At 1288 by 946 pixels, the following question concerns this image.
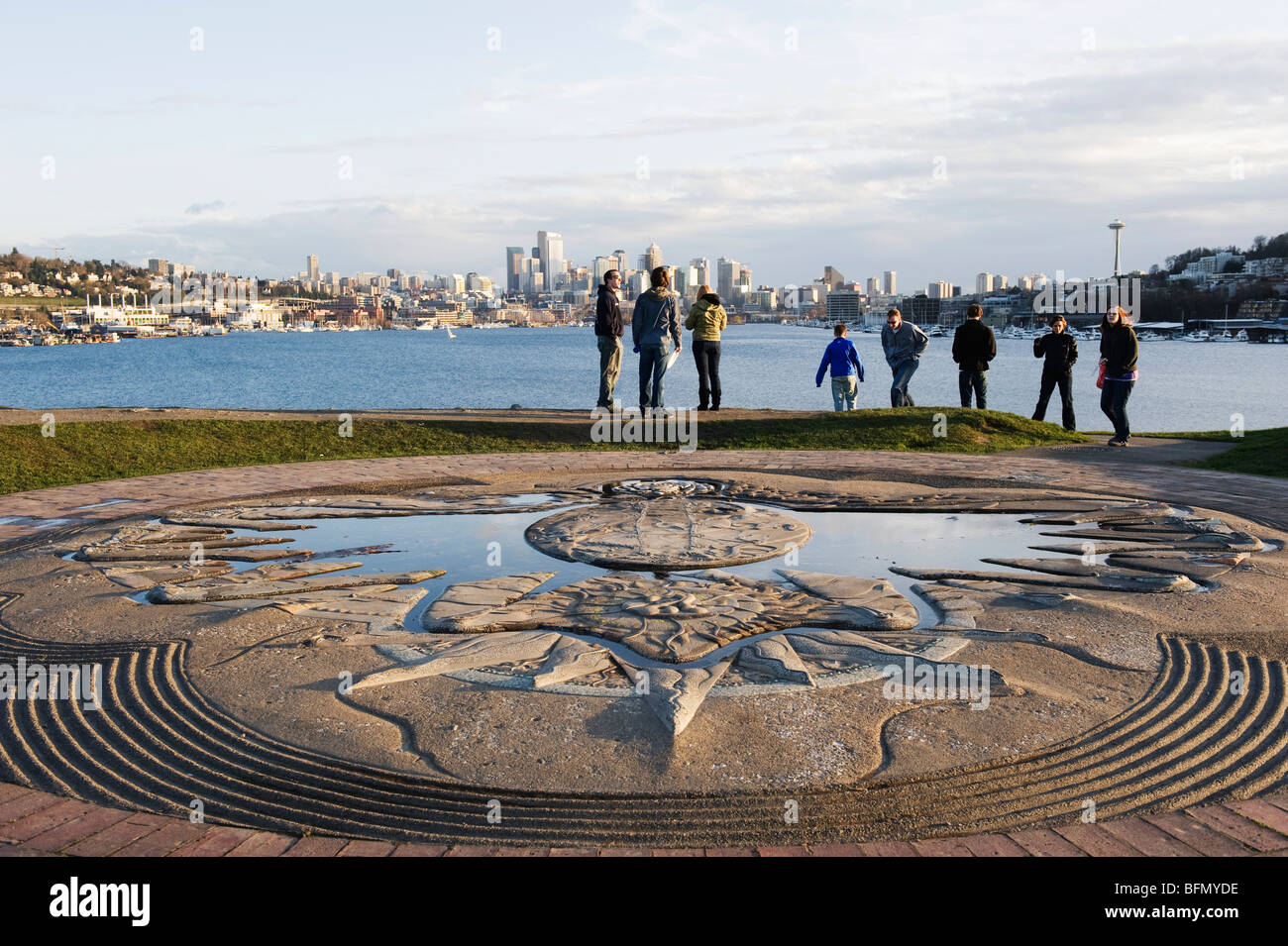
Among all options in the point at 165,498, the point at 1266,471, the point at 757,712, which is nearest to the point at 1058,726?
the point at 757,712

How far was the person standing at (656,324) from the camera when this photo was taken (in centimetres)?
1359

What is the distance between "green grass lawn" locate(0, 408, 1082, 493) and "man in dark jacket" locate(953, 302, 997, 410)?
147cm

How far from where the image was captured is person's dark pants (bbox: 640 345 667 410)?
13.8 metres

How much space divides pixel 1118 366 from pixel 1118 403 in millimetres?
513

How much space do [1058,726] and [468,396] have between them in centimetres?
4675

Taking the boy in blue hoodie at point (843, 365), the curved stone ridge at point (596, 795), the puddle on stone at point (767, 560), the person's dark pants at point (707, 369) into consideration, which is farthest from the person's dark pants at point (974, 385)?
the curved stone ridge at point (596, 795)

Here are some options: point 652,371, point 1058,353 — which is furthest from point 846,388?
point 652,371

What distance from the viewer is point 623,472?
420 inches

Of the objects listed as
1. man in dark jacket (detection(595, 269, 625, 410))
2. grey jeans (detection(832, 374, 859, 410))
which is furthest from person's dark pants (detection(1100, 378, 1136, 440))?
man in dark jacket (detection(595, 269, 625, 410))

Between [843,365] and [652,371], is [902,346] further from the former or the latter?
[652,371]

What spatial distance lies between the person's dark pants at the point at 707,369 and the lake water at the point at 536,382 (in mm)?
16745

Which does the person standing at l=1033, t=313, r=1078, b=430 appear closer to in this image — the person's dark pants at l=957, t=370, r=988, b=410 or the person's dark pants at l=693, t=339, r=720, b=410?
the person's dark pants at l=957, t=370, r=988, b=410

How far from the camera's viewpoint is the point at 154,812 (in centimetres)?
329

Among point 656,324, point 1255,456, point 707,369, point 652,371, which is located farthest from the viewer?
point 707,369
